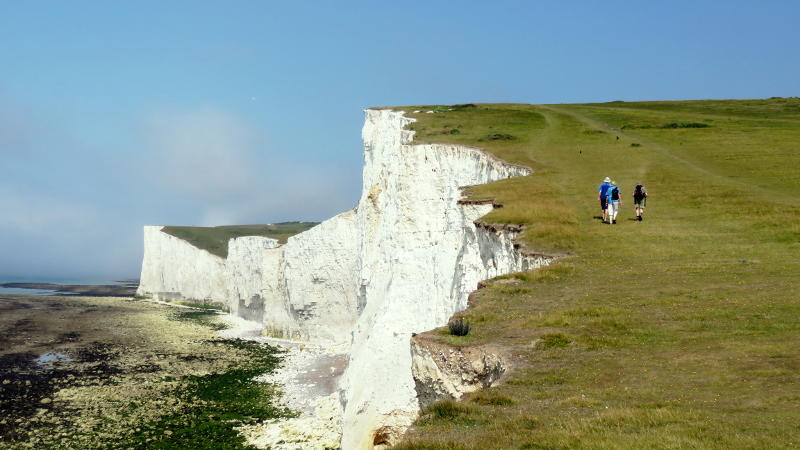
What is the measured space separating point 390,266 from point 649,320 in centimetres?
2360

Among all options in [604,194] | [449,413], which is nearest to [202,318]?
[604,194]

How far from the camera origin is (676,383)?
9.88 m

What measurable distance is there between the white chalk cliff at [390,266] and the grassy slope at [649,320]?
2813 mm

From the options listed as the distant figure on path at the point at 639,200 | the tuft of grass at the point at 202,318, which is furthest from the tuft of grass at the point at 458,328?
the tuft of grass at the point at 202,318

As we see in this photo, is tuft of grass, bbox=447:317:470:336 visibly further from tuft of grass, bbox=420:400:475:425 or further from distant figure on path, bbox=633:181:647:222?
distant figure on path, bbox=633:181:647:222

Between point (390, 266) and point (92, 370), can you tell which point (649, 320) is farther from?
point (92, 370)

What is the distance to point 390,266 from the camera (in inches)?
1428

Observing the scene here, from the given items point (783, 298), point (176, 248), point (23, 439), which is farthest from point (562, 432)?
point (176, 248)

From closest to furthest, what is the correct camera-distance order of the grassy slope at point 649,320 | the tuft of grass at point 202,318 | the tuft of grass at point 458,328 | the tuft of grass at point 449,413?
the grassy slope at point 649,320 < the tuft of grass at point 449,413 < the tuft of grass at point 458,328 < the tuft of grass at point 202,318

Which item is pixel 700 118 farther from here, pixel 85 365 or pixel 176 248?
pixel 176 248

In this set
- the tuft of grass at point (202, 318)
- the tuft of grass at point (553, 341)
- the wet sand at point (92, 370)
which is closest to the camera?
the tuft of grass at point (553, 341)

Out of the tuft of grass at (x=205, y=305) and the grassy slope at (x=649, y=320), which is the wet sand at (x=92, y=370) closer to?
the tuft of grass at (x=205, y=305)

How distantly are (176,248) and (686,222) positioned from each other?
106 m

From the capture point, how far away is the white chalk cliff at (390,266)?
25906 millimetres
